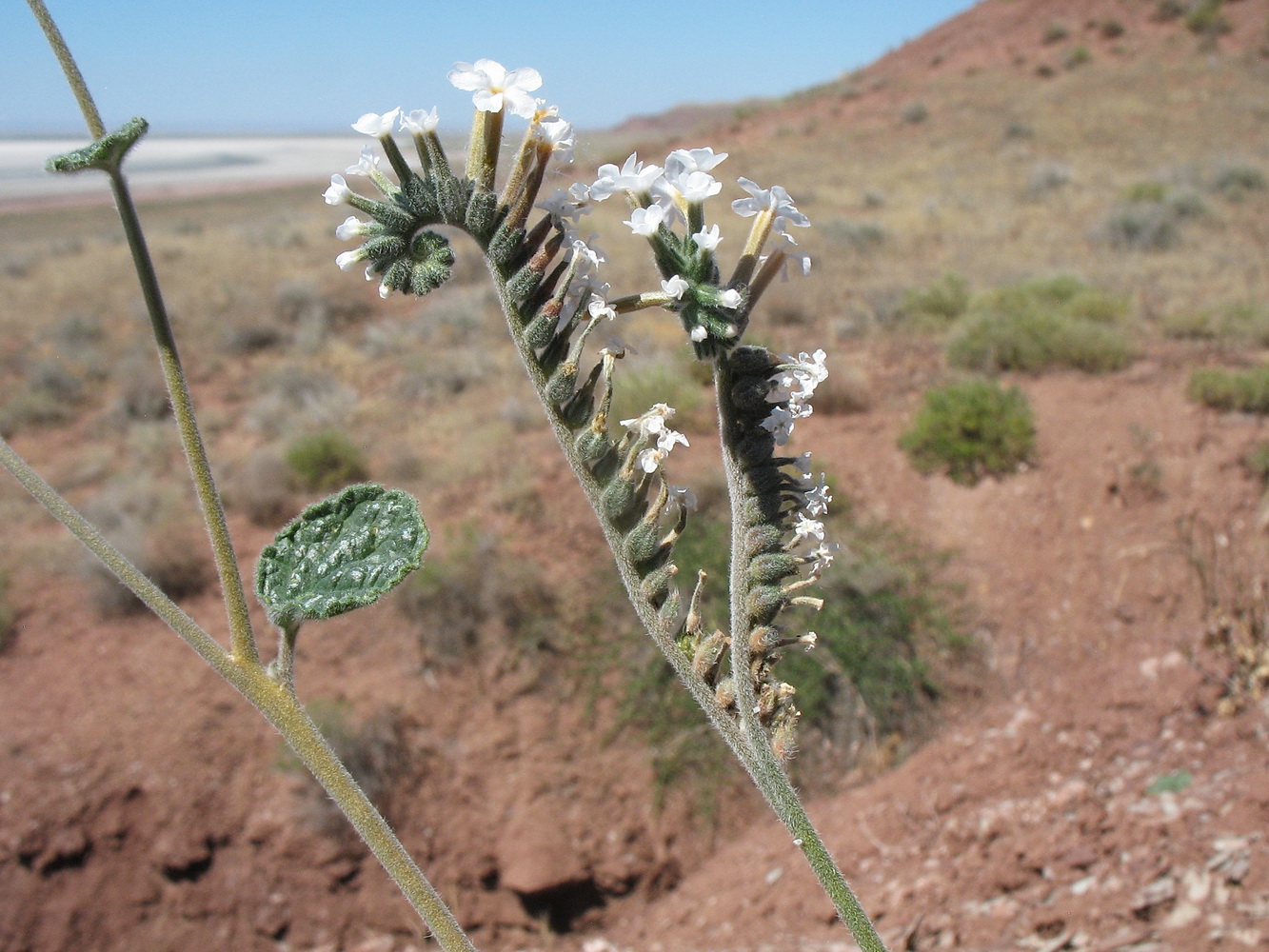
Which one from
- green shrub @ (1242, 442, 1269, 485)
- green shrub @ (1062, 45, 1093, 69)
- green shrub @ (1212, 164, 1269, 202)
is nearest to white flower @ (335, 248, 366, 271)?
green shrub @ (1242, 442, 1269, 485)

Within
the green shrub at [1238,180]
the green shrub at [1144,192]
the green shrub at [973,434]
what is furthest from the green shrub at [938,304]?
the green shrub at [1238,180]

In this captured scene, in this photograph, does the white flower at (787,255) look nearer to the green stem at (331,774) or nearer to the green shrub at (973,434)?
the green stem at (331,774)

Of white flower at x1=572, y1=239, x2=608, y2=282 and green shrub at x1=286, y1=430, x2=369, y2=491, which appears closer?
white flower at x1=572, y1=239, x2=608, y2=282

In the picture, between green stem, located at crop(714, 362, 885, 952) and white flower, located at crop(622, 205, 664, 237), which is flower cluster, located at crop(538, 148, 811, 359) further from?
green stem, located at crop(714, 362, 885, 952)

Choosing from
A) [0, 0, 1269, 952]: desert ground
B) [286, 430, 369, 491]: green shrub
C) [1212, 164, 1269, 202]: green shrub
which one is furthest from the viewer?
[1212, 164, 1269, 202]: green shrub

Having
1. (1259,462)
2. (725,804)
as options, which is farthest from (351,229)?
(1259,462)

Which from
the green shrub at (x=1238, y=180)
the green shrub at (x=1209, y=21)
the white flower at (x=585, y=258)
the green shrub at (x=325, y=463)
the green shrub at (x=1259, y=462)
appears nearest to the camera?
the white flower at (x=585, y=258)

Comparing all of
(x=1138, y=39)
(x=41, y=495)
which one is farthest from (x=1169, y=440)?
(x=1138, y=39)

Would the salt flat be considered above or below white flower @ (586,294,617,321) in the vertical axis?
above
